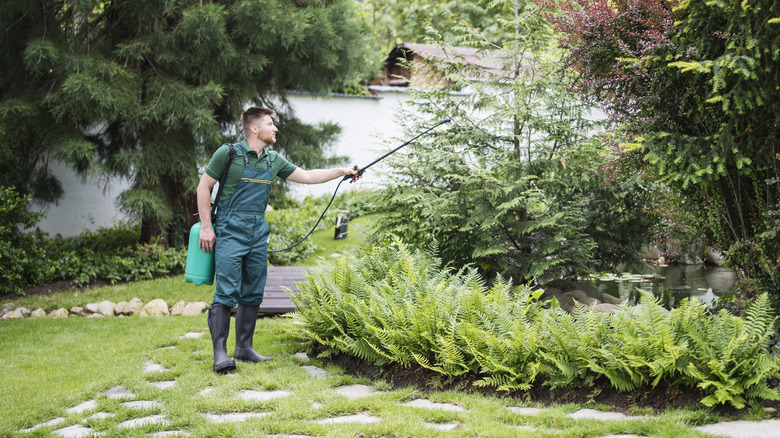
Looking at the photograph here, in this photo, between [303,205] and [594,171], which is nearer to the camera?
[594,171]

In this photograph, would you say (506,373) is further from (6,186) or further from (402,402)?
(6,186)

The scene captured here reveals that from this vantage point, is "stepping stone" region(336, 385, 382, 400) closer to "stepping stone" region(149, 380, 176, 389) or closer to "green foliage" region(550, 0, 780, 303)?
"stepping stone" region(149, 380, 176, 389)

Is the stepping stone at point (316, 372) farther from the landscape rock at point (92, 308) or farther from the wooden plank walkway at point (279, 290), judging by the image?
the landscape rock at point (92, 308)

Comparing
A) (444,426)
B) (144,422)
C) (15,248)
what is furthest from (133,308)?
(444,426)

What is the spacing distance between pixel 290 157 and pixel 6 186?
156 inches

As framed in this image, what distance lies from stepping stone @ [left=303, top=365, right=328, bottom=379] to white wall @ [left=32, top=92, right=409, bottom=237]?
598cm

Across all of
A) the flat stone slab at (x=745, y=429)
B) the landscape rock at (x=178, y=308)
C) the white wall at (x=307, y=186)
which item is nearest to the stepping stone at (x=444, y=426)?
the flat stone slab at (x=745, y=429)

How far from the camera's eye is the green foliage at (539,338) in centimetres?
345

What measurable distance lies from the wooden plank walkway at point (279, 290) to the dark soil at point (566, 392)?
230 centimetres

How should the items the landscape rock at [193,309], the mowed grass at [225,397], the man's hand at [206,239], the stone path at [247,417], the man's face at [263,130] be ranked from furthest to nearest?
the landscape rock at [193,309], the man's face at [263,130], the man's hand at [206,239], the mowed grass at [225,397], the stone path at [247,417]

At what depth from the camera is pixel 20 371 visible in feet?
16.8

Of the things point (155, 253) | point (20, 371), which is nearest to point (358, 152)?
point (155, 253)

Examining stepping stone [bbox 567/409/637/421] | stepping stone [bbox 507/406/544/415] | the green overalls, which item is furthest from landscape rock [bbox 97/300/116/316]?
stepping stone [bbox 567/409/637/421]

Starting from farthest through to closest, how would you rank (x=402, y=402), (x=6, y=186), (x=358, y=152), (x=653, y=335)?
(x=358, y=152), (x=6, y=186), (x=402, y=402), (x=653, y=335)
